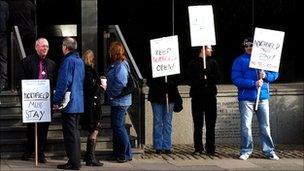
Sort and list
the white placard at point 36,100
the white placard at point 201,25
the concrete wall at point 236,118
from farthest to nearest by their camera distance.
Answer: the concrete wall at point 236,118, the white placard at point 201,25, the white placard at point 36,100

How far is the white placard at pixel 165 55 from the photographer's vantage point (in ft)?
40.2

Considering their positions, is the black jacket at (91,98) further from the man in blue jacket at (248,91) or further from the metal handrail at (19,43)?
the man in blue jacket at (248,91)

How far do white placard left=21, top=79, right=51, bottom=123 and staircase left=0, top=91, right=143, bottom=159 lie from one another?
92cm

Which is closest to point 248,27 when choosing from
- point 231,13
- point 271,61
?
point 231,13

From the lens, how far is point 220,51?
15.2 m

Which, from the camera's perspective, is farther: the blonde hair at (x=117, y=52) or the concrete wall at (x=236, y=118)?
the concrete wall at (x=236, y=118)

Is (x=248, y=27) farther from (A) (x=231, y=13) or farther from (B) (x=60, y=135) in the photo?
(B) (x=60, y=135)

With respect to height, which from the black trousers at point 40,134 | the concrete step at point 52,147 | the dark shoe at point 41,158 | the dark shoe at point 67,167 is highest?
the black trousers at point 40,134

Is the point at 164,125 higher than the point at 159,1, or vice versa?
the point at 159,1

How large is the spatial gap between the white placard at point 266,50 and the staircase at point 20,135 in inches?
97.3

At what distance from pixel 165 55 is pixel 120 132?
1.92m

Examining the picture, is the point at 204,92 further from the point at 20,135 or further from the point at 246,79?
the point at 20,135

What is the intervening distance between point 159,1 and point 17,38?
365 cm

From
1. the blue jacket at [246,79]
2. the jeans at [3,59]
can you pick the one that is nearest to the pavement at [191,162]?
the blue jacket at [246,79]
